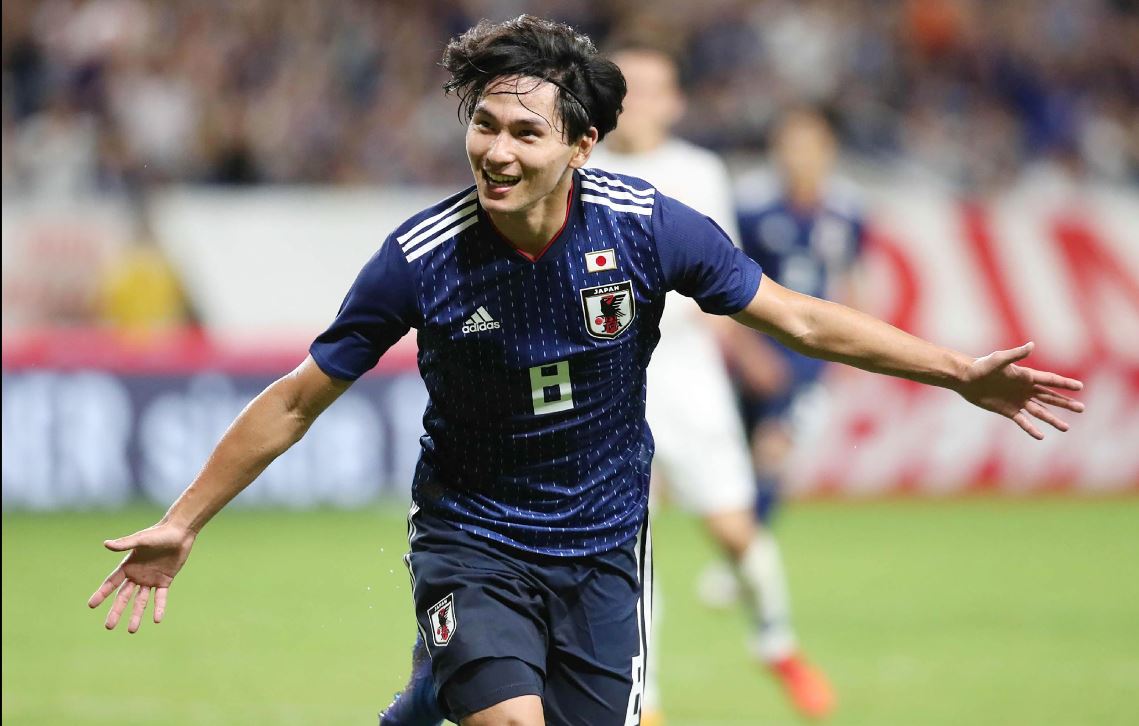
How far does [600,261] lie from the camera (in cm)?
440

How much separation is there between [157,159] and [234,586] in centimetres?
633

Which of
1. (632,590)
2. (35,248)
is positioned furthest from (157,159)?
(632,590)

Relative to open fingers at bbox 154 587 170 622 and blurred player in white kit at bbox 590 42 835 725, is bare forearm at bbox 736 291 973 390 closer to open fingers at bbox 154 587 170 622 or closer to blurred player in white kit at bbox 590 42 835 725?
open fingers at bbox 154 587 170 622

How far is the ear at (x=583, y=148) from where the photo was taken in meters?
4.39

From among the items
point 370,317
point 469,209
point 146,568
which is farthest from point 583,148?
point 146,568

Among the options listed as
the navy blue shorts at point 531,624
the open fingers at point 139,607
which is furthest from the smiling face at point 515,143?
the open fingers at point 139,607

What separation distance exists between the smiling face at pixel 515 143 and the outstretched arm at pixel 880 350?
2.25ft

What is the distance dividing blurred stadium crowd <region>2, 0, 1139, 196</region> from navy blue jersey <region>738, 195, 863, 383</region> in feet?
17.1

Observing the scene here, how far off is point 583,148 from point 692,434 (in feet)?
10.5

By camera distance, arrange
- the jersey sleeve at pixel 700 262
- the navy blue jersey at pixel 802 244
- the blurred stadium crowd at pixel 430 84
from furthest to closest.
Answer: the blurred stadium crowd at pixel 430 84, the navy blue jersey at pixel 802 244, the jersey sleeve at pixel 700 262

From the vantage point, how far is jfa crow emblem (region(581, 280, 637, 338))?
4395 millimetres

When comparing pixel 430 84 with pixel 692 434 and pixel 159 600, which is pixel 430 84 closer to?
pixel 692 434

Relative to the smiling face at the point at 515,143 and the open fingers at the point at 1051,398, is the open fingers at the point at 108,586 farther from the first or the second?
the open fingers at the point at 1051,398

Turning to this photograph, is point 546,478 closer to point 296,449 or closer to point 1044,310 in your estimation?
point 296,449
